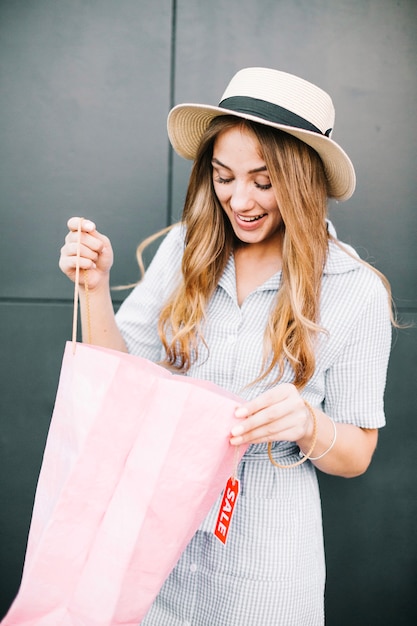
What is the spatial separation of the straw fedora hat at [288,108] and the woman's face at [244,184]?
0.21ft

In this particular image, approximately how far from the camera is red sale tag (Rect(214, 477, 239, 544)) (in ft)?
3.49

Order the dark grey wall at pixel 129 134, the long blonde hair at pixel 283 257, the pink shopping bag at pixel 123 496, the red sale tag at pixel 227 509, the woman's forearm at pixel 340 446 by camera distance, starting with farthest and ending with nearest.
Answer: the dark grey wall at pixel 129 134 < the long blonde hair at pixel 283 257 < the woman's forearm at pixel 340 446 < the red sale tag at pixel 227 509 < the pink shopping bag at pixel 123 496

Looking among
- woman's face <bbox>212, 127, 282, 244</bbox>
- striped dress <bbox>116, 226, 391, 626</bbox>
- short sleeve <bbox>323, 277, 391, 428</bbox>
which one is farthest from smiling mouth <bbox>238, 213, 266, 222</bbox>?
short sleeve <bbox>323, 277, 391, 428</bbox>

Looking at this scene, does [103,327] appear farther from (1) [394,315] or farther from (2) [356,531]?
(2) [356,531]

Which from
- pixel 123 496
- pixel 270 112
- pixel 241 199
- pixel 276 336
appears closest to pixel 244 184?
pixel 241 199

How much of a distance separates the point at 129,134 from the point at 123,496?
1284 millimetres

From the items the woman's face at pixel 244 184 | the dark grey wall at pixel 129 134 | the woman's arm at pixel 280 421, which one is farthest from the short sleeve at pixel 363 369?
the dark grey wall at pixel 129 134

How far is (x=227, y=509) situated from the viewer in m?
1.08

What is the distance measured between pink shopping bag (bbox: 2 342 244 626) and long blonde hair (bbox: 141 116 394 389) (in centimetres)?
36

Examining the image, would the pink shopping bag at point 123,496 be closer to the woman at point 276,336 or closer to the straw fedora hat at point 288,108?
the woman at point 276,336

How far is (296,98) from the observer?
1.29 metres

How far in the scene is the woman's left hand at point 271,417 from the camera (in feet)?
3.21

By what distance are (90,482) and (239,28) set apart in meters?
1.52

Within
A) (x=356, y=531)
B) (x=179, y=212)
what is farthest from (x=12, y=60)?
(x=356, y=531)
